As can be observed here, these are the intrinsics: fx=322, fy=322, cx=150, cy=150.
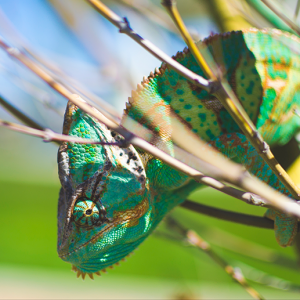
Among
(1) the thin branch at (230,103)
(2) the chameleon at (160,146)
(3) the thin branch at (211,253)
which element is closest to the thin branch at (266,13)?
(2) the chameleon at (160,146)

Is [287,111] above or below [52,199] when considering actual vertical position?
below

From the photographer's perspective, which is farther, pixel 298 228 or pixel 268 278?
pixel 268 278

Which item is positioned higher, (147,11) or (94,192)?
(147,11)

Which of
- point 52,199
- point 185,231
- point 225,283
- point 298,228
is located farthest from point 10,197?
point 298,228

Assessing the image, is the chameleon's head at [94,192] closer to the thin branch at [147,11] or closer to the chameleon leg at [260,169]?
the chameleon leg at [260,169]

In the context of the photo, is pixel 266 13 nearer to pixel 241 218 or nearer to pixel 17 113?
pixel 241 218

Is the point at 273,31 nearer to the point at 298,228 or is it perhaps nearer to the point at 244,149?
the point at 244,149

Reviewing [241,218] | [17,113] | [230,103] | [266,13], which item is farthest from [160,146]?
[266,13]
